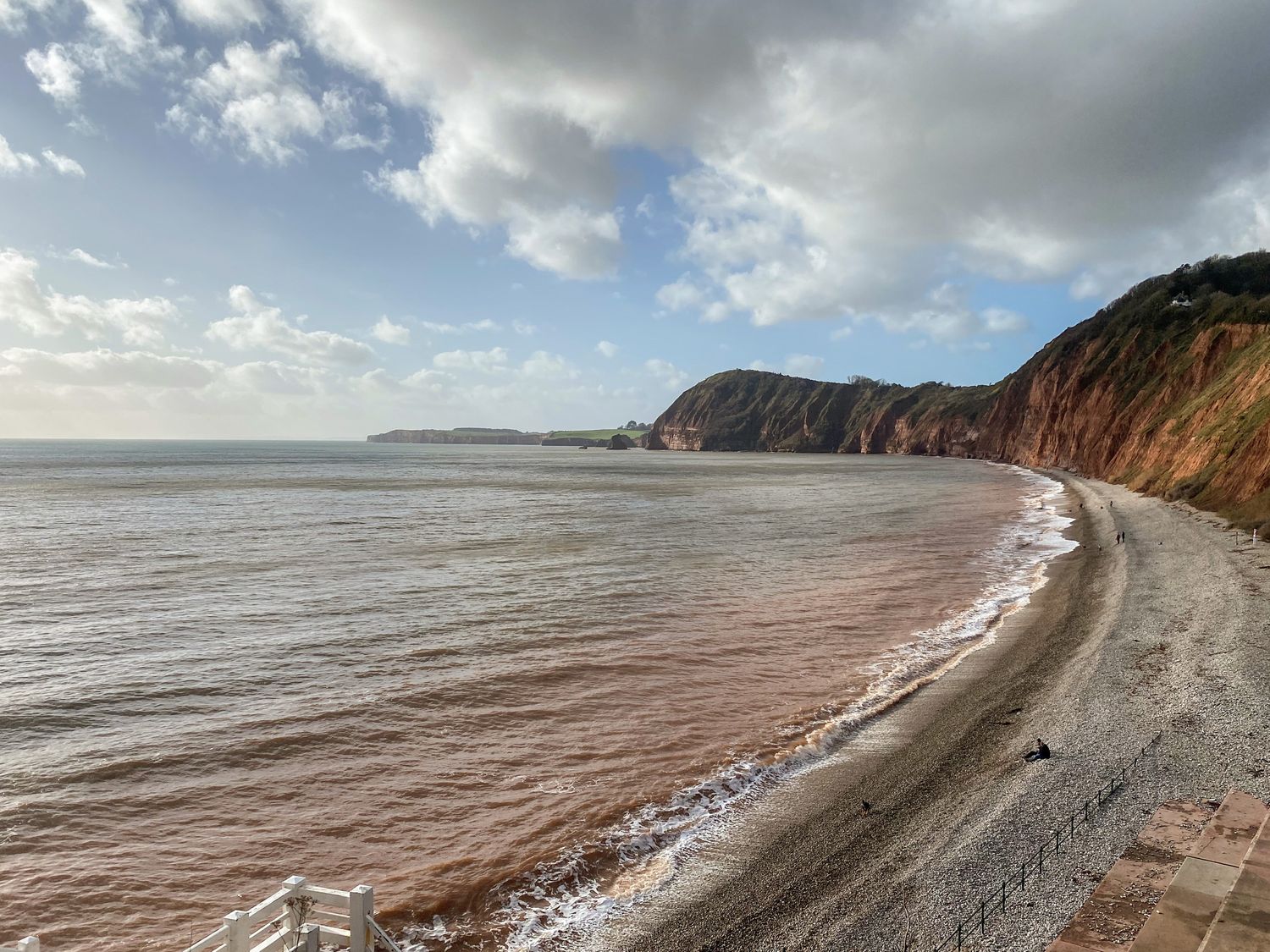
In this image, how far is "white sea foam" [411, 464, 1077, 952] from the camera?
9.12 m

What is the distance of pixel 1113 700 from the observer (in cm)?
1481

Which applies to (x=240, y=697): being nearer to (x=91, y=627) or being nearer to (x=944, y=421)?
(x=91, y=627)

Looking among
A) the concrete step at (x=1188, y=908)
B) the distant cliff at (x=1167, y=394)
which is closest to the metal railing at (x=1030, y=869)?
the concrete step at (x=1188, y=908)

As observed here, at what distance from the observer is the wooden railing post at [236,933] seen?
22.2ft

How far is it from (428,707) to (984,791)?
11.0m

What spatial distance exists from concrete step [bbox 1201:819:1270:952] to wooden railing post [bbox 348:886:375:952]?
25.8 feet

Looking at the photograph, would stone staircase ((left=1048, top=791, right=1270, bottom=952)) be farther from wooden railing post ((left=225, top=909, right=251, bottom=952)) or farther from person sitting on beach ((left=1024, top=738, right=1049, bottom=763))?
wooden railing post ((left=225, top=909, right=251, bottom=952))

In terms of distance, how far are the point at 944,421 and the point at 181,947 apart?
192m

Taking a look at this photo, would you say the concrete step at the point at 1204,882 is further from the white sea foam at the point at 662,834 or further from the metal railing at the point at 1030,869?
the white sea foam at the point at 662,834

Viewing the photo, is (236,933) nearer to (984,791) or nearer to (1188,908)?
(1188,908)

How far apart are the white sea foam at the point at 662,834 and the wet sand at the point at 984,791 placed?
36cm

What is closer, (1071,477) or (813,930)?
(813,930)

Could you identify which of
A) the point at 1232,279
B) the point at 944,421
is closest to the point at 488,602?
the point at 1232,279

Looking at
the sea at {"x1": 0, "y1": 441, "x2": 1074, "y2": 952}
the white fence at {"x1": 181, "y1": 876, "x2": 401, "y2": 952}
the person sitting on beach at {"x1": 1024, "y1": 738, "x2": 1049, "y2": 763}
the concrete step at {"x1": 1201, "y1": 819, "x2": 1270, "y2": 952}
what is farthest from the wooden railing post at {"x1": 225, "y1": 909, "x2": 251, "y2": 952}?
the person sitting on beach at {"x1": 1024, "y1": 738, "x2": 1049, "y2": 763}
